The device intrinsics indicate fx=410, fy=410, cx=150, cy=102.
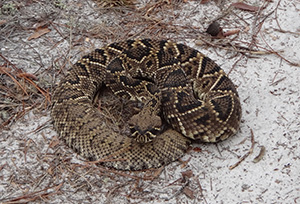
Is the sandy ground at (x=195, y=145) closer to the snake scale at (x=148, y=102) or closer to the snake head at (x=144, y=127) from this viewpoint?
the snake scale at (x=148, y=102)

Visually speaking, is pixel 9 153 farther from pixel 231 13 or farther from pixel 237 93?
pixel 231 13

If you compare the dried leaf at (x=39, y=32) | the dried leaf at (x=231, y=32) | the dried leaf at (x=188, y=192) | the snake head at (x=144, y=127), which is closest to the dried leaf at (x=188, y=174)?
the dried leaf at (x=188, y=192)

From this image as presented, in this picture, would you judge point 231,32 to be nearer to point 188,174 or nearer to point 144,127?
point 144,127

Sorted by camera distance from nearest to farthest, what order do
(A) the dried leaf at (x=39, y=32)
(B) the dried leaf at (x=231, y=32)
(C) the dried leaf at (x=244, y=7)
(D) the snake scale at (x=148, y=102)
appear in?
(D) the snake scale at (x=148, y=102)
(A) the dried leaf at (x=39, y=32)
(B) the dried leaf at (x=231, y=32)
(C) the dried leaf at (x=244, y=7)

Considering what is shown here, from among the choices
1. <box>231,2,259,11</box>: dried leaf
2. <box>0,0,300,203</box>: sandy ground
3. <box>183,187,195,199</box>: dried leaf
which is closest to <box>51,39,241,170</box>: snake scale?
<box>0,0,300,203</box>: sandy ground

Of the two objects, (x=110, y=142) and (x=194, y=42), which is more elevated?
(x=194, y=42)

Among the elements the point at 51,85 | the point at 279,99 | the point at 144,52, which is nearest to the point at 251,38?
the point at 279,99

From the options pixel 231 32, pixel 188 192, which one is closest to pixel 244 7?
pixel 231 32

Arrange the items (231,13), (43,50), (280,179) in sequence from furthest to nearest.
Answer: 1. (231,13)
2. (43,50)
3. (280,179)
